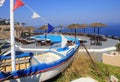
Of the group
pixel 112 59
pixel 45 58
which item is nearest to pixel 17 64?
pixel 45 58

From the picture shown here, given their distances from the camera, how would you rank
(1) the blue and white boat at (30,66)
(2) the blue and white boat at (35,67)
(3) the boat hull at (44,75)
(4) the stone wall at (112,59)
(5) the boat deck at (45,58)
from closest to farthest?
(1) the blue and white boat at (30,66), (2) the blue and white boat at (35,67), (3) the boat hull at (44,75), (5) the boat deck at (45,58), (4) the stone wall at (112,59)

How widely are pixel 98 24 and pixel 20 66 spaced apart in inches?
622

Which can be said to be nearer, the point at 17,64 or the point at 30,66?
the point at 30,66

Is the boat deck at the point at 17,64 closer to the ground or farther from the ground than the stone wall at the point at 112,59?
farther from the ground

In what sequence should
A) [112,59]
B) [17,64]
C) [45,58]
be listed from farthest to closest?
[112,59], [45,58], [17,64]

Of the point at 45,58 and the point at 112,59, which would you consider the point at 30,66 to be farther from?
the point at 112,59

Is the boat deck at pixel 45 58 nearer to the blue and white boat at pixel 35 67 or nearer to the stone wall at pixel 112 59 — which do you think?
the blue and white boat at pixel 35 67

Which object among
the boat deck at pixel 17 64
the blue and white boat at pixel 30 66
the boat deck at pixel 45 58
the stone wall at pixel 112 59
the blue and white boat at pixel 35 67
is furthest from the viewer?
the stone wall at pixel 112 59

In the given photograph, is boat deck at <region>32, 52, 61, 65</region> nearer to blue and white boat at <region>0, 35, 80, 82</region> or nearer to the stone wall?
blue and white boat at <region>0, 35, 80, 82</region>

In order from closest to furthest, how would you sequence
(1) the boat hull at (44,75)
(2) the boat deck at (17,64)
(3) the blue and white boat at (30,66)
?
(3) the blue and white boat at (30,66) → (1) the boat hull at (44,75) → (2) the boat deck at (17,64)

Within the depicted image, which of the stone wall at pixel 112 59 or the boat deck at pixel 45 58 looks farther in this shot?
the stone wall at pixel 112 59

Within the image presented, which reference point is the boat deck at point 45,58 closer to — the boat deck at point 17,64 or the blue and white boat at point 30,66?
the blue and white boat at point 30,66

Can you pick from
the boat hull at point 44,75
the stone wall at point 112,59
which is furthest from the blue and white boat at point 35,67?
the stone wall at point 112,59

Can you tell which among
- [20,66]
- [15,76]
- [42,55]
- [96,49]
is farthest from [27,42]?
[15,76]
